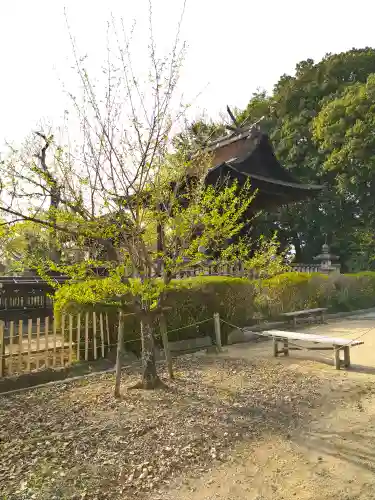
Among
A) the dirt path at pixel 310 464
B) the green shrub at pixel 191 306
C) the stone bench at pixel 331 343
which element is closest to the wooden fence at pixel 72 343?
the green shrub at pixel 191 306

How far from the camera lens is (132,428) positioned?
15.9ft

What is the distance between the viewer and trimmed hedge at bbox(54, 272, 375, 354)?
26.0 ft

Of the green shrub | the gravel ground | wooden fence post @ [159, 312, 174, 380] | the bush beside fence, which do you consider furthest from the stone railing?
wooden fence post @ [159, 312, 174, 380]

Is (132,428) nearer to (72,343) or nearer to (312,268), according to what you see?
(72,343)

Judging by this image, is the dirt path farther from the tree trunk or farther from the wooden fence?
the wooden fence

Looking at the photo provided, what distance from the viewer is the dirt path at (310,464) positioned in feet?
11.3

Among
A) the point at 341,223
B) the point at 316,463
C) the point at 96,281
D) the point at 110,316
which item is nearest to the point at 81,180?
the point at 96,281

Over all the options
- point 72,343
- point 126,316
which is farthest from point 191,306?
point 72,343

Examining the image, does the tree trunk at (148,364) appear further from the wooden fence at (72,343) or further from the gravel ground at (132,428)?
the wooden fence at (72,343)

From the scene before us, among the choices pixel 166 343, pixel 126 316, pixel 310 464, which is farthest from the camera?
pixel 126 316

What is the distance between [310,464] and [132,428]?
7.23 ft

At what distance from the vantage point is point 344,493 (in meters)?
3.36

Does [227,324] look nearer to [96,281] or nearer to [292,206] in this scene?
[96,281]

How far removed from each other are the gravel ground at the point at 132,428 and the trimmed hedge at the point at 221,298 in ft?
5.27
